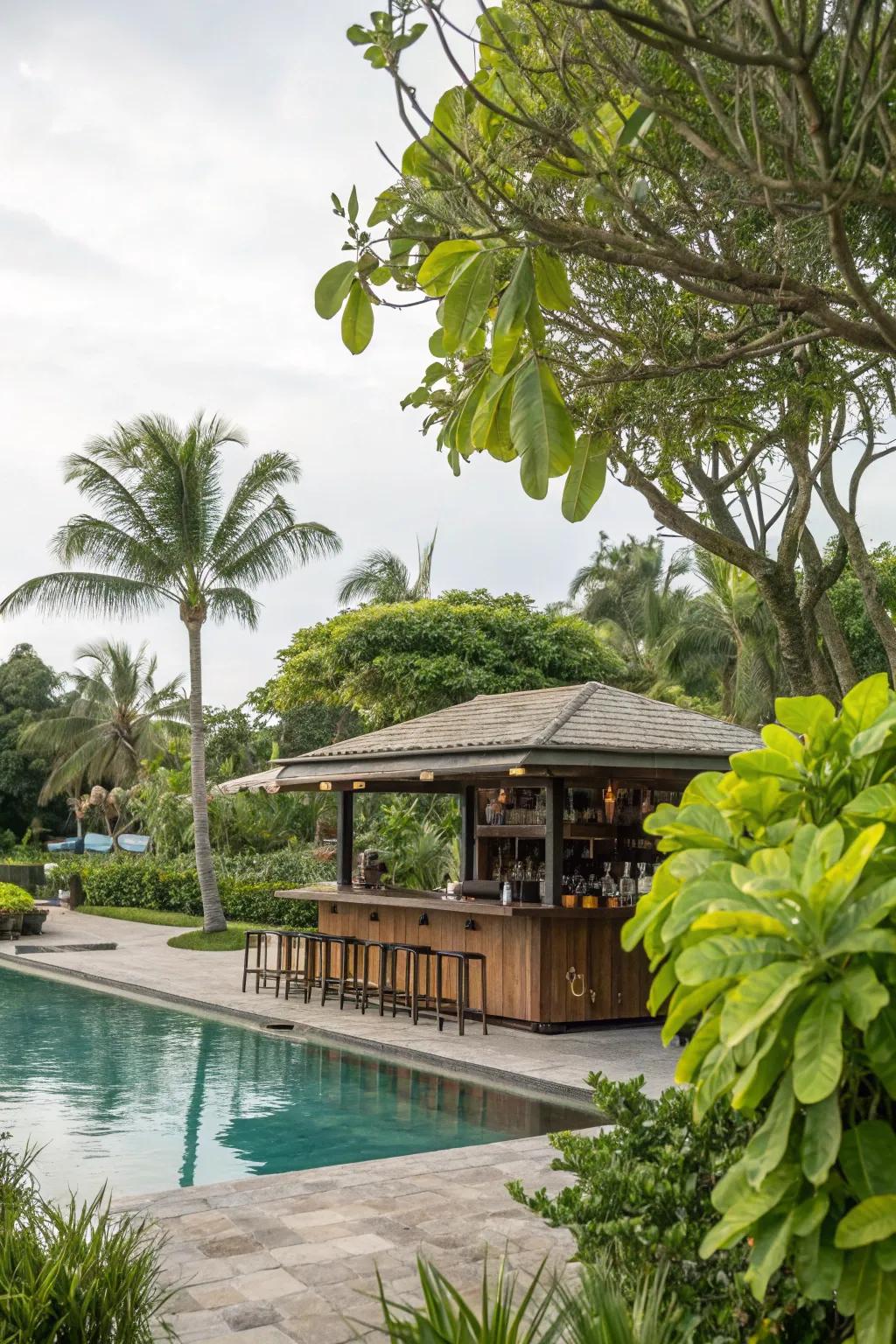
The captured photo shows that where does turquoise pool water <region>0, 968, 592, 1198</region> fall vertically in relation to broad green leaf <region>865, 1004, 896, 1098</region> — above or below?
below

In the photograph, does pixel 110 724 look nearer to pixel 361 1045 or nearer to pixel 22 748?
pixel 22 748

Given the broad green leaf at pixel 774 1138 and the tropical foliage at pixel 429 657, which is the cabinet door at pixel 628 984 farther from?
the tropical foliage at pixel 429 657

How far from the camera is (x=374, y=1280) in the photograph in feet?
15.9

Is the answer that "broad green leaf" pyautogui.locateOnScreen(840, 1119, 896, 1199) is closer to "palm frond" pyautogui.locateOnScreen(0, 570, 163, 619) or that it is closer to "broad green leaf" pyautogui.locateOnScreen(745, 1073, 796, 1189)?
"broad green leaf" pyautogui.locateOnScreen(745, 1073, 796, 1189)

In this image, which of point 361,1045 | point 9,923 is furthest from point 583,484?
point 9,923

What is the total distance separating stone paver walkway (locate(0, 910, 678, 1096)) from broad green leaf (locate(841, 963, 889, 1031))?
20.4 feet

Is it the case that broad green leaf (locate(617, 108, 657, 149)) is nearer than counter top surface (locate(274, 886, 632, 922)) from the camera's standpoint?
Yes

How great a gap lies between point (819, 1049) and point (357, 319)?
7.68 ft

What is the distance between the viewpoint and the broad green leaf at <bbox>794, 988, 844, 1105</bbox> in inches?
76.4

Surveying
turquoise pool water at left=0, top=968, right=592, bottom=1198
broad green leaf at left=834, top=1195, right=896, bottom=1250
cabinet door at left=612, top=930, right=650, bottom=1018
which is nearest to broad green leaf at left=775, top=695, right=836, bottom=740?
broad green leaf at left=834, top=1195, right=896, bottom=1250

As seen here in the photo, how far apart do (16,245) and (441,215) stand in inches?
419

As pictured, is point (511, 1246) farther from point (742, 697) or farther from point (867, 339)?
point (742, 697)

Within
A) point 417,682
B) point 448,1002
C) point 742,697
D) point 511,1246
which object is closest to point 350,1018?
point 448,1002

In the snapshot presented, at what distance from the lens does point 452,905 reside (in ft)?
39.0
